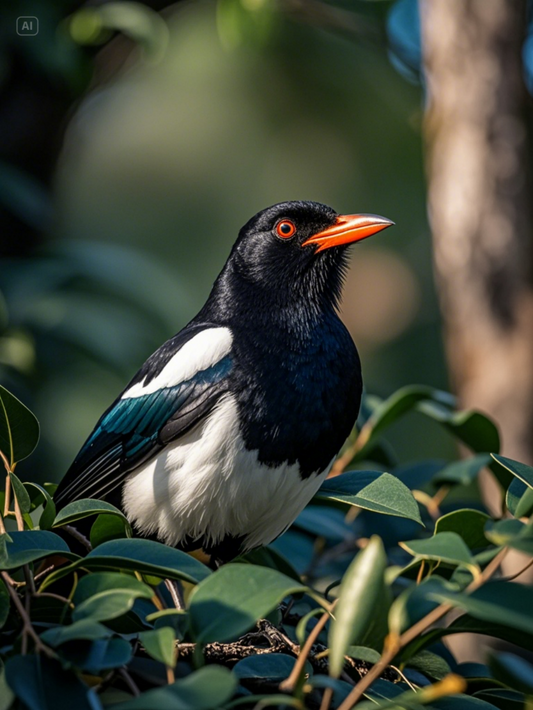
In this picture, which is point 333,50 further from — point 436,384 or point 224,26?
point 224,26

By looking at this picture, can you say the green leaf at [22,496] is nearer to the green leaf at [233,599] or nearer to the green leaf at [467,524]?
the green leaf at [233,599]

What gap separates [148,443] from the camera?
8.07 feet

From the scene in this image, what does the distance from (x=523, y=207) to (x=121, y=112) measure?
26.9 ft

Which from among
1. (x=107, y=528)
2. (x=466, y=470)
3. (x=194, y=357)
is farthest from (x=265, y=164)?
(x=107, y=528)

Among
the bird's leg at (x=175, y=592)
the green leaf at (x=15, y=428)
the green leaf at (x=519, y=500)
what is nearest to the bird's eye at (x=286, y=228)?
the bird's leg at (x=175, y=592)

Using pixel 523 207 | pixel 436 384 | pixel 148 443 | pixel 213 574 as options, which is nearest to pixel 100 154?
pixel 436 384

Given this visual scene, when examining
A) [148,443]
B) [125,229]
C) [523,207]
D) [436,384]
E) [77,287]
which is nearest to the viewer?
[148,443]

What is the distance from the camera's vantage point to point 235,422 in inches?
88.9

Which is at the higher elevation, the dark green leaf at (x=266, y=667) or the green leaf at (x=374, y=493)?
the green leaf at (x=374, y=493)

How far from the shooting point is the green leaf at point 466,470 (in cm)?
217

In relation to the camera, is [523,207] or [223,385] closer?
[223,385]

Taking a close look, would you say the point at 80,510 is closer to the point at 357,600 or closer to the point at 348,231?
the point at 357,600

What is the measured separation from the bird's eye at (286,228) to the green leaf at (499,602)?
1.93 m

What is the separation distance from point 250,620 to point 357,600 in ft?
0.47
